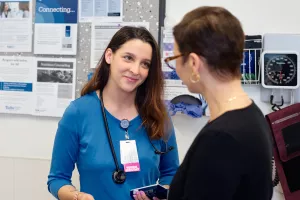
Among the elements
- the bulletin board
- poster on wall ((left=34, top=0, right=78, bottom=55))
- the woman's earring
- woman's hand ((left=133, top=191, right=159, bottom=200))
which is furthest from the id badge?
poster on wall ((left=34, top=0, right=78, bottom=55))

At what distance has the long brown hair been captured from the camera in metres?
1.41

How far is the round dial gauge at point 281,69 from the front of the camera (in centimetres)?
173

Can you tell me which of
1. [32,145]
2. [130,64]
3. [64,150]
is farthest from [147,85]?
[32,145]

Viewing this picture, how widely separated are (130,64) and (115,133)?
0.28 m

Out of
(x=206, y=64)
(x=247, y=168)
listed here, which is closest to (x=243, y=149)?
(x=247, y=168)

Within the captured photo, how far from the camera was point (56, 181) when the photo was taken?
1.35 meters

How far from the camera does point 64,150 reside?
1.34 metres

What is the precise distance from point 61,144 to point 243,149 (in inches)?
31.4

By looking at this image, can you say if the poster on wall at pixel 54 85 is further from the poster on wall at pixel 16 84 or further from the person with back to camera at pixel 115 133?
the person with back to camera at pixel 115 133

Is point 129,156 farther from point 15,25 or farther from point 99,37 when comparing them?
point 15,25

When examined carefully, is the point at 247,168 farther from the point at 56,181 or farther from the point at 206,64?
the point at 56,181

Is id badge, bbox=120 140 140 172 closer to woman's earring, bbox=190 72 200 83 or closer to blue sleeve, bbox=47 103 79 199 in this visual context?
blue sleeve, bbox=47 103 79 199

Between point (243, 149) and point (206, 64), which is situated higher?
point (206, 64)

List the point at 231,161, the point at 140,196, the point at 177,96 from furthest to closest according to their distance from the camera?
the point at 177,96 → the point at 140,196 → the point at 231,161
